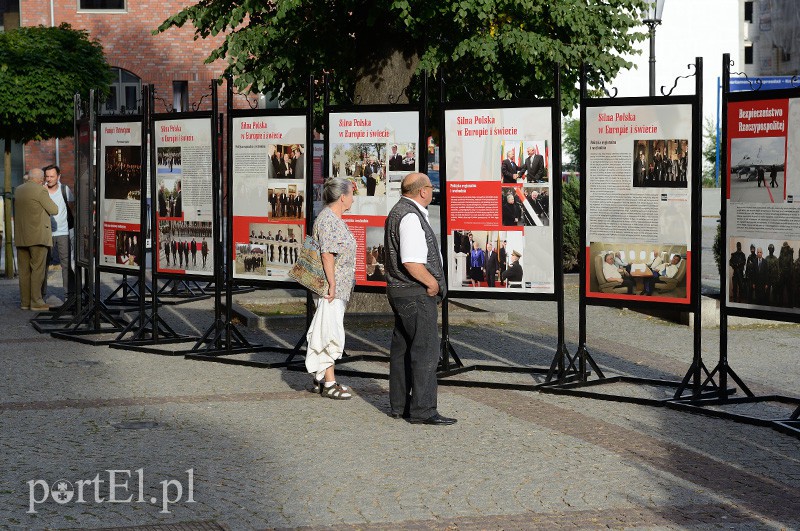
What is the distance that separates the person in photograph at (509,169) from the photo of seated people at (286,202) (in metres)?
2.06

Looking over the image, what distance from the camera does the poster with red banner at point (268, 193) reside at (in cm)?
1205

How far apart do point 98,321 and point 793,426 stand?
8.47 meters

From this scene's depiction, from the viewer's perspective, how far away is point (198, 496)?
6.94 metres

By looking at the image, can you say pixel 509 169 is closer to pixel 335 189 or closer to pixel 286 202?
pixel 335 189

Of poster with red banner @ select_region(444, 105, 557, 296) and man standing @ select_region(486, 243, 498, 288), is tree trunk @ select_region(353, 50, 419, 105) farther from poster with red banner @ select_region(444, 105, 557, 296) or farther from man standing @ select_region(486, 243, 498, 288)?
man standing @ select_region(486, 243, 498, 288)

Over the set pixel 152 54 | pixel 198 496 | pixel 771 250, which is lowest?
pixel 198 496

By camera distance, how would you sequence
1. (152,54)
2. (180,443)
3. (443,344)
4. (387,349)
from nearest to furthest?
(180,443) < (443,344) < (387,349) < (152,54)

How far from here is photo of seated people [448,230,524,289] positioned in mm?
10922

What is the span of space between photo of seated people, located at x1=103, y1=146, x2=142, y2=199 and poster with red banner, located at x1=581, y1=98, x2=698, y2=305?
5415mm

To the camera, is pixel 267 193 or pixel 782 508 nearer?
pixel 782 508

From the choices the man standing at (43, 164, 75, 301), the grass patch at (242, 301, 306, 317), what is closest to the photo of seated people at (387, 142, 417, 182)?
the grass patch at (242, 301, 306, 317)

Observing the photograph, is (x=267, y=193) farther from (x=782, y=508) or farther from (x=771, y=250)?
(x=782, y=508)

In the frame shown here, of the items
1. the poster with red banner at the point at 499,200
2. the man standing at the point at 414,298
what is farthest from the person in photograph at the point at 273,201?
the man standing at the point at 414,298

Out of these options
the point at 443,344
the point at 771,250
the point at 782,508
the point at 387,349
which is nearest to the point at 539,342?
the point at 387,349
